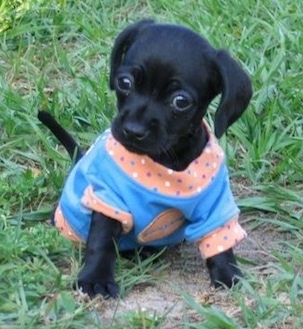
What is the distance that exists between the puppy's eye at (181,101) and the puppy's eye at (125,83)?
131 millimetres

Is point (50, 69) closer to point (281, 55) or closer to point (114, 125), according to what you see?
point (281, 55)

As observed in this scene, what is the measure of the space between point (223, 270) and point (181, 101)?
1.88 feet

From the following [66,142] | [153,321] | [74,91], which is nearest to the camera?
[153,321]

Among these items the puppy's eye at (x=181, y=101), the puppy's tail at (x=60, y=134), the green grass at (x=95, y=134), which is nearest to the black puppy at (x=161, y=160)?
the puppy's eye at (x=181, y=101)

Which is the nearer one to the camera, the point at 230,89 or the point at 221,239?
the point at 230,89

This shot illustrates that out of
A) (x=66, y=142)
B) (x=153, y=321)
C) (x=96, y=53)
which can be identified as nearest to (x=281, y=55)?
(x=96, y=53)

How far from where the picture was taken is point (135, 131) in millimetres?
3566

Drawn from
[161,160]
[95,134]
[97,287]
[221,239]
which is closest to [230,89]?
[161,160]

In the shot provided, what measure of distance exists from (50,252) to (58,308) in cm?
40

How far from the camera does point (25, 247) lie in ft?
12.7

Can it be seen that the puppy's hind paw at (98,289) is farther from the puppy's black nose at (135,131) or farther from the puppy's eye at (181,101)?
the puppy's eye at (181,101)

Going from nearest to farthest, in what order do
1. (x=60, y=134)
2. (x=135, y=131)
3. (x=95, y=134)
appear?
(x=135, y=131), (x=60, y=134), (x=95, y=134)

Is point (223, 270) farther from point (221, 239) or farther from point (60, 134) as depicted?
point (60, 134)

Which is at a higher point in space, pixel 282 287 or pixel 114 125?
pixel 114 125
